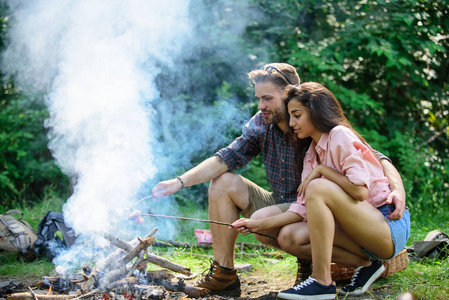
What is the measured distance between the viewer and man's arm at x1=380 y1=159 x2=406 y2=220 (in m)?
2.49

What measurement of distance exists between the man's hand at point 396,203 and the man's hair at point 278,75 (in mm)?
1114

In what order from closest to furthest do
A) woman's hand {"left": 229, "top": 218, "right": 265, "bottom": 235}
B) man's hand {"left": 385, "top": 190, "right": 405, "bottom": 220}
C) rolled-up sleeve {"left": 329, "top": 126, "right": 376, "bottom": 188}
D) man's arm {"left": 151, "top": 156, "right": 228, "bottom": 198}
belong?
rolled-up sleeve {"left": 329, "top": 126, "right": 376, "bottom": 188} → man's hand {"left": 385, "top": 190, "right": 405, "bottom": 220} → woman's hand {"left": 229, "top": 218, "right": 265, "bottom": 235} → man's arm {"left": 151, "top": 156, "right": 228, "bottom": 198}

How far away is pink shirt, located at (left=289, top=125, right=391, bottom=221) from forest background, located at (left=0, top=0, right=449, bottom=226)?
2787mm

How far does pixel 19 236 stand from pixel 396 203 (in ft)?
11.0

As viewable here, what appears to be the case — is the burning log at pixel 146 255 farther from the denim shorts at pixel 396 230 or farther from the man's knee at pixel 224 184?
the denim shorts at pixel 396 230

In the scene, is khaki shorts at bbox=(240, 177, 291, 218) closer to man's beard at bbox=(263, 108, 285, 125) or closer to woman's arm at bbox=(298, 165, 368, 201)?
man's beard at bbox=(263, 108, 285, 125)

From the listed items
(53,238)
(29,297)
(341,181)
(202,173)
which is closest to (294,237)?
(341,181)

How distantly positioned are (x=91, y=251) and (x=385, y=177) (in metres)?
2.32

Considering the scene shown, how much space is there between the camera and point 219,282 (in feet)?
9.60

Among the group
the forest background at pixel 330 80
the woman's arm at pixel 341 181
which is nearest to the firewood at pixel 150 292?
the woman's arm at pixel 341 181

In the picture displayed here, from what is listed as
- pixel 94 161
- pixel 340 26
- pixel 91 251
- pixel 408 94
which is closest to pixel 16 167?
pixel 94 161

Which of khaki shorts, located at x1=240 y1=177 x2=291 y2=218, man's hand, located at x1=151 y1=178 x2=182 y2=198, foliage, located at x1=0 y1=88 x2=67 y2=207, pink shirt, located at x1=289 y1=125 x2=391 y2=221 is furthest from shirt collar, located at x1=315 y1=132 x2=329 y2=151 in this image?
foliage, located at x1=0 y1=88 x2=67 y2=207

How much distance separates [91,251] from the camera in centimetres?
329

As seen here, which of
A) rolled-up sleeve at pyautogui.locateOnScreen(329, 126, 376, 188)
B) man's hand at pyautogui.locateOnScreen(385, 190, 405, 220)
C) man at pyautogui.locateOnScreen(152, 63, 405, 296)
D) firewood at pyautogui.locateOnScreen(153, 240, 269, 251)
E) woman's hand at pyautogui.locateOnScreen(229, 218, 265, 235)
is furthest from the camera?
firewood at pyautogui.locateOnScreen(153, 240, 269, 251)
